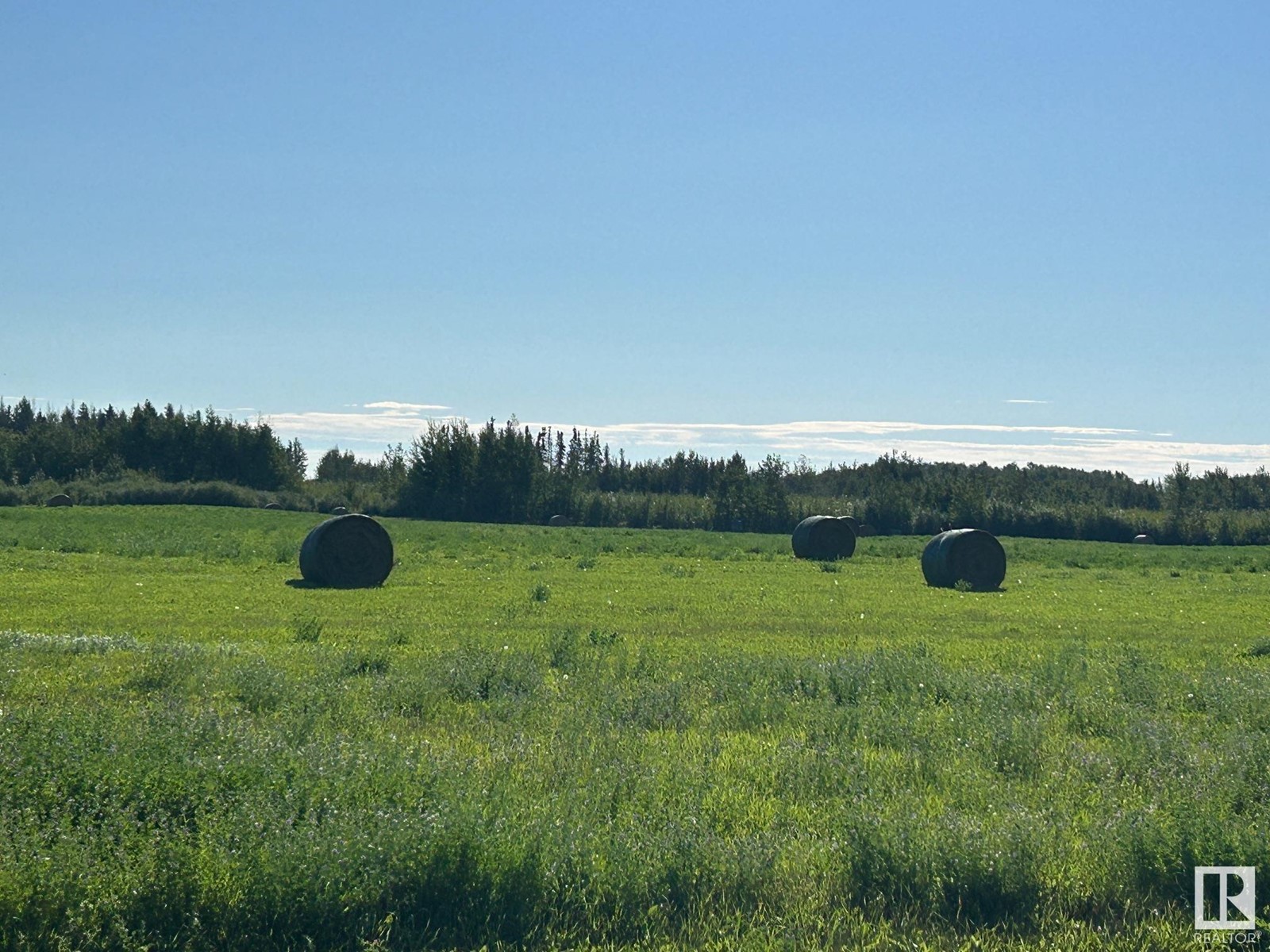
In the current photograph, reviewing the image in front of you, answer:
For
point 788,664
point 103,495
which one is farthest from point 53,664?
point 103,495

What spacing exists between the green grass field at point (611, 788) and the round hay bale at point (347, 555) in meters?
9.60

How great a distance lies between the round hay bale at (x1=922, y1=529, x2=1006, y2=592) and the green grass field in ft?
44.1

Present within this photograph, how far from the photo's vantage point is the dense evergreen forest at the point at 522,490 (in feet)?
242

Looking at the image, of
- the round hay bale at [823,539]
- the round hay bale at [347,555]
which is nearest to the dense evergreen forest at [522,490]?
the round hay bale at [823,539]

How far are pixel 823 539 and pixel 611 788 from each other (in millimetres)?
34181

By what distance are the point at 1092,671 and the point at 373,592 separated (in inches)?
602

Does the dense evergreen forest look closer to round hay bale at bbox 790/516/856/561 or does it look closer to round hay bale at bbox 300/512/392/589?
round hay bale at bbox 790/516/856/561

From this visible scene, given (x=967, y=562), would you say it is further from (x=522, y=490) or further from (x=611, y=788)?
(x=522, y=490)

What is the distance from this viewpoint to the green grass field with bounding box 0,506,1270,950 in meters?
5.28

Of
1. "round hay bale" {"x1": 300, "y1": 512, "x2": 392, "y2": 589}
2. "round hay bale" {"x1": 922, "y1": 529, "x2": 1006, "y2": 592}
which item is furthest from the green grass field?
"round hay bale" {"x1": 922, "y1": 529, "x2": 1006, "y2": 592}

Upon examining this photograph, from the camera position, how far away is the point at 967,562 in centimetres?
2969

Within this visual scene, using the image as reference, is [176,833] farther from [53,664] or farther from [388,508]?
[388,508]

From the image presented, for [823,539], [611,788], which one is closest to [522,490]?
[823,539]

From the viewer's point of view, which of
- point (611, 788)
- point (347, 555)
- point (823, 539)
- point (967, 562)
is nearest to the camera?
point (611, 788)
